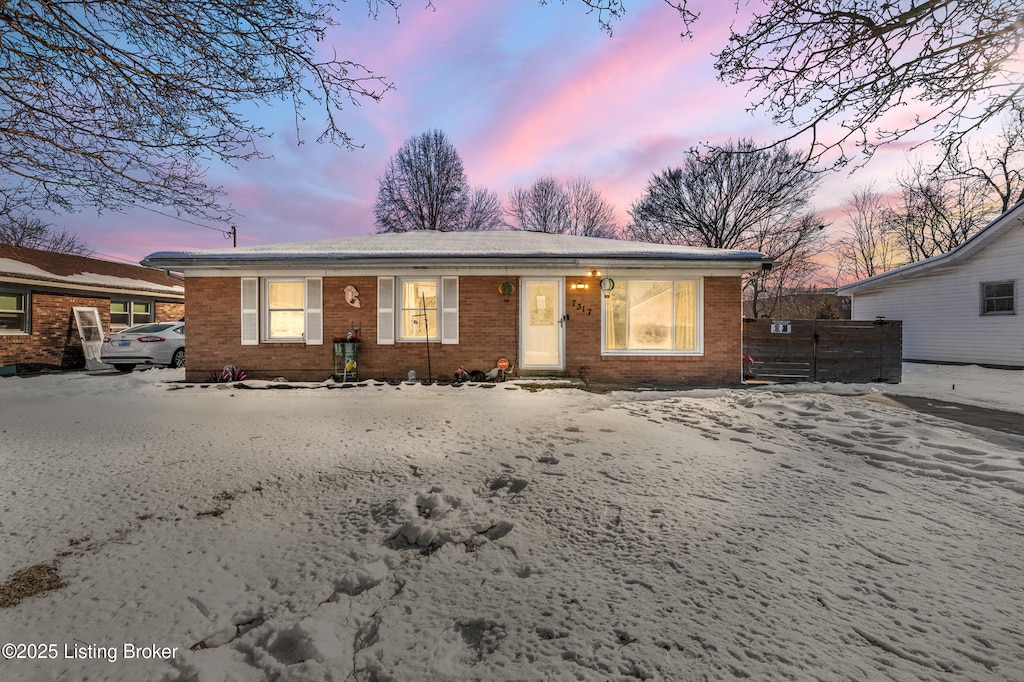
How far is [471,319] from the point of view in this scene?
348 inches

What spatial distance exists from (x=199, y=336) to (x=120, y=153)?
5379 mm

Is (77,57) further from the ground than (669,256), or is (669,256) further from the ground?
(77,57)

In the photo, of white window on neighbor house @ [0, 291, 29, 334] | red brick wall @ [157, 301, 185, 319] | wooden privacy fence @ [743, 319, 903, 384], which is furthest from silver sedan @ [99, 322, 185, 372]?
wooden privacy fence @ [743, 319, 903, 384]

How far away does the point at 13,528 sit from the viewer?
2.46 m

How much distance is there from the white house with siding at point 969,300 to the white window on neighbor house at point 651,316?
9.02 meters

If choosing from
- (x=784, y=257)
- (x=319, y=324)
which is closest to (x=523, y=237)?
(x=319, y=324)

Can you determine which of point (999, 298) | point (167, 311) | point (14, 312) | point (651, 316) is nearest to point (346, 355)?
point (651, 316)

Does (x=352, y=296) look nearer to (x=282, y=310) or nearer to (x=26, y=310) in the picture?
(x=282, y=310)

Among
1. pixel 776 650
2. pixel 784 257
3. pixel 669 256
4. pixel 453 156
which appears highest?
pixel 453 156

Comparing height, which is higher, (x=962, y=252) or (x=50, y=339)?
(x=962, y=252)

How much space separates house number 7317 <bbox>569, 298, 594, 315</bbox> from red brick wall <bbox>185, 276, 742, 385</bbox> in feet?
0.17

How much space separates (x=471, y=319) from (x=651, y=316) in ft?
→ 13.4

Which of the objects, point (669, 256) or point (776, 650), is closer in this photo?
point (776, 650)

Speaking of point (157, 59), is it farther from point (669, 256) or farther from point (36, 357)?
point (36, 357)
